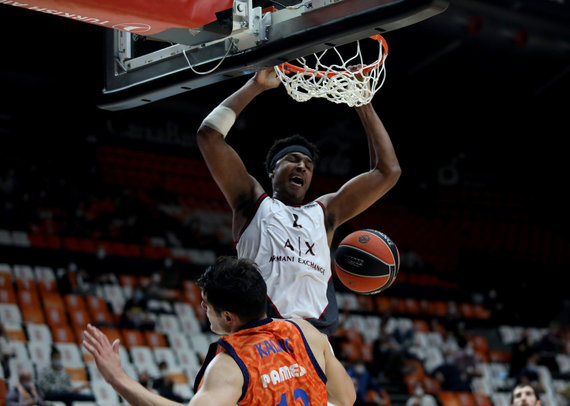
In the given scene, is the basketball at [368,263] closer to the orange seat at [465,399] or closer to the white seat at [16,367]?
the white seat at [16,367]

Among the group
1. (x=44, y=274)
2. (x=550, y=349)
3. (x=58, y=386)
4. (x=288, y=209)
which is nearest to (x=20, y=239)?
(x=44, y=274)

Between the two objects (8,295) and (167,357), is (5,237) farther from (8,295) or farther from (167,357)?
(167,357)

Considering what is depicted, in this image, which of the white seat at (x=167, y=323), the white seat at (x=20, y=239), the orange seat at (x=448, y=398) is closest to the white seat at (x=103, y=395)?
the white seat at (x=167, y=323)

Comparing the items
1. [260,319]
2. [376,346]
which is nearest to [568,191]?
[376,346]

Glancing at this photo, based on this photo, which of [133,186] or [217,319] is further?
[133,186]

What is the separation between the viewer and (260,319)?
294 centimetres

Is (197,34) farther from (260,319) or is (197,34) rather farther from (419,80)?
(419,80)

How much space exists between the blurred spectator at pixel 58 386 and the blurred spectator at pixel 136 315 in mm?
1711

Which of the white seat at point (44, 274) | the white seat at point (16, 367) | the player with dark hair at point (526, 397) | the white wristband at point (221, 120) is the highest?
the white seat at point (44, 274)

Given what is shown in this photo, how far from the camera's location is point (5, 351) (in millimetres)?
9273

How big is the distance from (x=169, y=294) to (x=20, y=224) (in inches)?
109

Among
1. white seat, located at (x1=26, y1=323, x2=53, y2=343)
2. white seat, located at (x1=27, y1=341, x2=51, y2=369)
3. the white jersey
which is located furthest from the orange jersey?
white seat, located at (x1=26, y1=323, x2=53, y2=343)

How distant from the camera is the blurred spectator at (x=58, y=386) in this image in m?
8.97

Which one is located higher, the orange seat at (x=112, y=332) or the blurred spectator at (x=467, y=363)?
the orange seat at (x=112, y=332)
